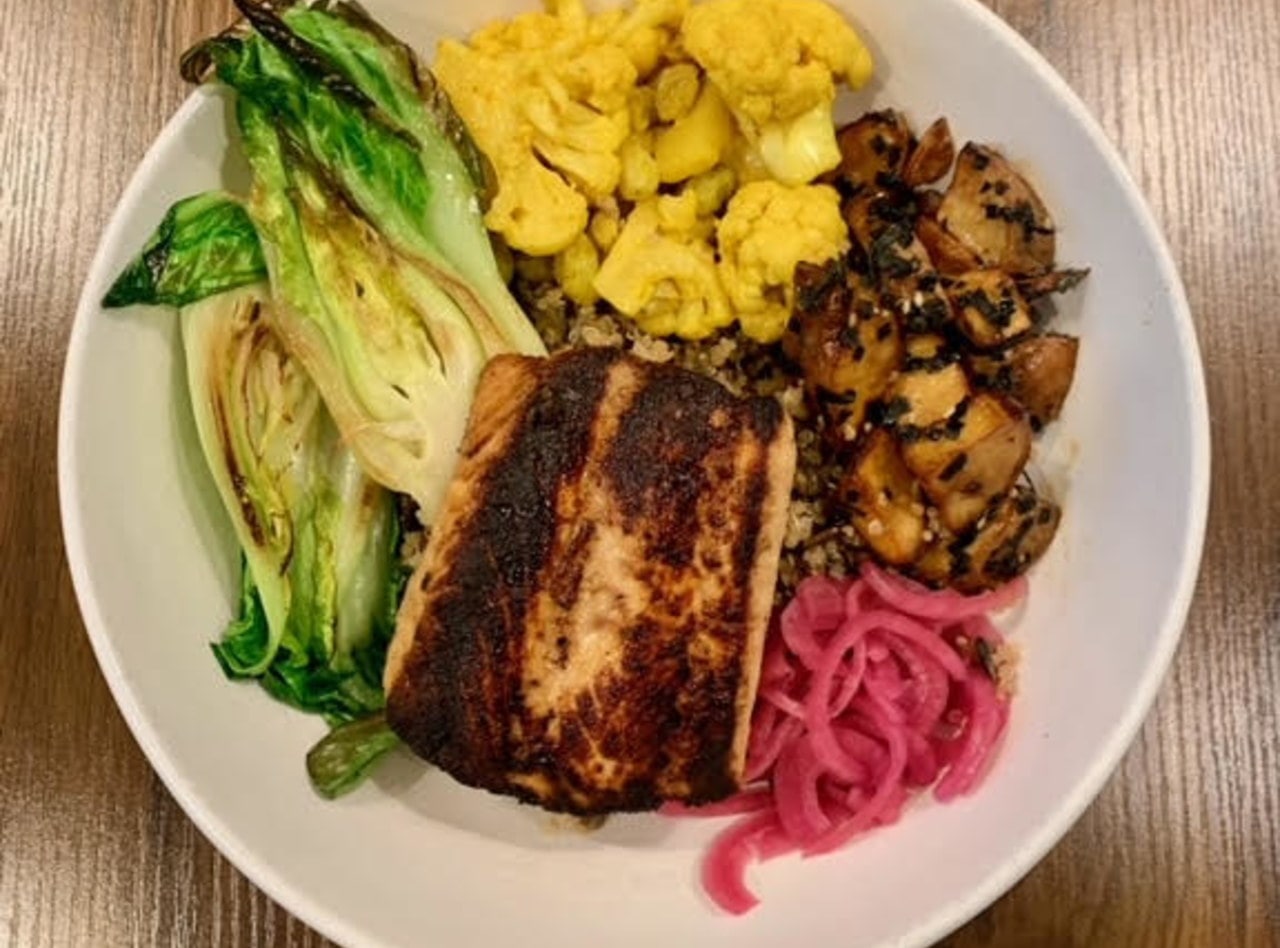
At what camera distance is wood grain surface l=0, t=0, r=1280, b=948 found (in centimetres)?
209

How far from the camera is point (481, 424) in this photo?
5.91 feet

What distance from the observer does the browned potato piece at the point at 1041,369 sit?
184cm

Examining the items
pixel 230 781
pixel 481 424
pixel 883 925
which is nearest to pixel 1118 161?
pixel 481 424

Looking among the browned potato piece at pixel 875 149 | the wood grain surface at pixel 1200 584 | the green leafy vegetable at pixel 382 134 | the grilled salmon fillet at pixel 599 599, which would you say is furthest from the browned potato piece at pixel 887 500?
the wood grain surface at pixel 1200 584

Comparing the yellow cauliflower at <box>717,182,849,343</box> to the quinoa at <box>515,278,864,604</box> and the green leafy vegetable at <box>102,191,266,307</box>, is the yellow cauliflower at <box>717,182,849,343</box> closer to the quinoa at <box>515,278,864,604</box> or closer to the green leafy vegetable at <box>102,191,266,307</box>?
the quinoa at <box>515,278,864,604</box>

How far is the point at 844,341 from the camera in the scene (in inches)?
71.6

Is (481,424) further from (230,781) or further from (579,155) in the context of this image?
(230,781)

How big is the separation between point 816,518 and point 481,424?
18.4 inches

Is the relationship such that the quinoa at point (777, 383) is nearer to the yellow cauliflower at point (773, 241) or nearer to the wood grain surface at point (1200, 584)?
the yellow cauliflower at point (773, 241)

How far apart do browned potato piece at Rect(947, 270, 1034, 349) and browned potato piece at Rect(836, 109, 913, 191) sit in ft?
0.66

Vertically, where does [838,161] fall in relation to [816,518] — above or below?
above

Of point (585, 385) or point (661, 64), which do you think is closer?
point (585, 385)

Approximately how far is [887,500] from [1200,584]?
606mm

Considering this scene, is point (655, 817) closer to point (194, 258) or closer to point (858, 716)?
point (858, 716)
